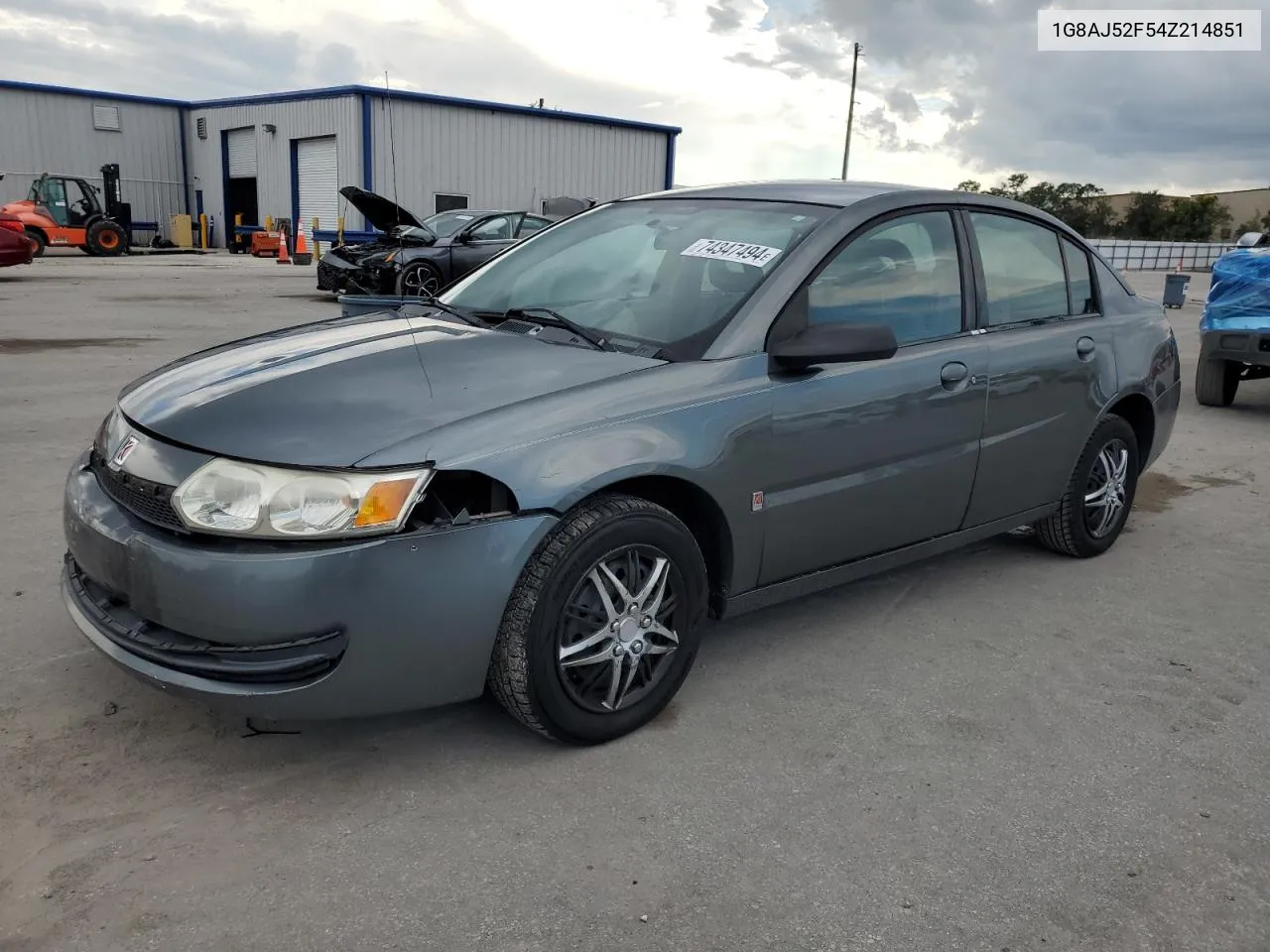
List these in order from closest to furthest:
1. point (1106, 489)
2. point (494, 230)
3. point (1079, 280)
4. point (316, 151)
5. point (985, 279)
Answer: point (985, 279) < point (1079, 280) < point (1106, 489) < point (494, 230) < point (316, 151)

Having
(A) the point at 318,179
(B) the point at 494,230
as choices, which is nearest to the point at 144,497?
(B) the point at 494,230

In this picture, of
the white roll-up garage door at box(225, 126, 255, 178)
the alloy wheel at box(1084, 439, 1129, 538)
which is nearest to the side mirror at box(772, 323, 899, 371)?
the alloy wheel at box(1084, 439, 1129, 538)

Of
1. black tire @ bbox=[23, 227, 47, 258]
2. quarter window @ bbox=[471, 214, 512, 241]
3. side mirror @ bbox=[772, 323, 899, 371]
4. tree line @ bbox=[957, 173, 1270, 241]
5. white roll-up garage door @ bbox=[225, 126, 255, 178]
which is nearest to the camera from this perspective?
side mirror @ bbox=[772, 323, 899, 371]

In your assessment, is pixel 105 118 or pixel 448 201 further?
pixel 105 118

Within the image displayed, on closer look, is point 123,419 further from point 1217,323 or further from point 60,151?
point 60,151

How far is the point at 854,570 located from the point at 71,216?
29.8 meters

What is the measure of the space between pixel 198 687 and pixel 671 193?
259 centimetres

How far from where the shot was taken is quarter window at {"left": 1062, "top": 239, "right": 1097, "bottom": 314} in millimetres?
4477

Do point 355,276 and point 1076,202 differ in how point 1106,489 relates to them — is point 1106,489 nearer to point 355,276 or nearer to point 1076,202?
point 355,276

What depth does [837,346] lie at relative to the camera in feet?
10.2

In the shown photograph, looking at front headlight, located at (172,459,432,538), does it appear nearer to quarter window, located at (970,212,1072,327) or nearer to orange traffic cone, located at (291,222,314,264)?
quarter window, located at (970,212,1072,327)

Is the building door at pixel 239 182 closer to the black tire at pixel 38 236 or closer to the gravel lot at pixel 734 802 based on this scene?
the black tire at pixel 38 236

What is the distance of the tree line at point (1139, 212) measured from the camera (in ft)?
214

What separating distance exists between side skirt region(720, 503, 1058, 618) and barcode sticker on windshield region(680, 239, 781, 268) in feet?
3.37
